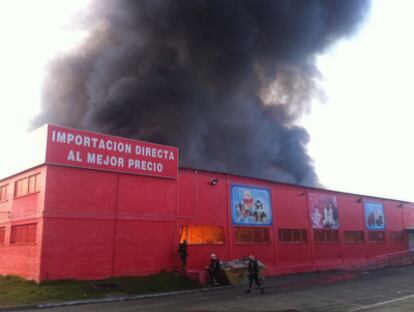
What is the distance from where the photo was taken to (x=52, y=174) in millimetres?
17891

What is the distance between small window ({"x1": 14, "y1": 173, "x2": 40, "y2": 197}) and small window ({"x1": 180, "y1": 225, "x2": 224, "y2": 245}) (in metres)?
7.19

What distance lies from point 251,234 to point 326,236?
792 cm

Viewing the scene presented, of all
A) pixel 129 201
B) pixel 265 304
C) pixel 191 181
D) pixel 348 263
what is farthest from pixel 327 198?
pixel 265 304

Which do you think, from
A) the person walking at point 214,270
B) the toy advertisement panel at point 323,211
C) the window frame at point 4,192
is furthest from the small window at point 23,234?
the toy advertisement panel at point 323,211

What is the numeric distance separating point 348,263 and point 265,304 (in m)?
20.3

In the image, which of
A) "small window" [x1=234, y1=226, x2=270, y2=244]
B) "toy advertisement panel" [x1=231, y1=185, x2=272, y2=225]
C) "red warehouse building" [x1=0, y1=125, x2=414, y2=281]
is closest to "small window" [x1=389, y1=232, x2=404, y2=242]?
"red warehouse building" [x1=0, y1=125, x2=414, y2=281]

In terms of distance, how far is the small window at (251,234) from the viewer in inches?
953

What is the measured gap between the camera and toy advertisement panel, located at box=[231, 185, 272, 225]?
2433 cm

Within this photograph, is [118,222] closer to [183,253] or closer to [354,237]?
[183,253]

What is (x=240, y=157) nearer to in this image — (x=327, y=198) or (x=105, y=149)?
(x=327, y=198)

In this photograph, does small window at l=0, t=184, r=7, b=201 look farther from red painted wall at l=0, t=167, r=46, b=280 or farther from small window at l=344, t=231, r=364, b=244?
small window at l=344, t=231, r=364, b=244

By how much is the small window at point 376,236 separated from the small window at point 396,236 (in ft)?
4.88

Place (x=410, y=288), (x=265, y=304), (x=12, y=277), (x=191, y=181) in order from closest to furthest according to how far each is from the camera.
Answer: (x=265, y=304) < (x=410, y=288) < (x=12, y=277) < (x=191, y=181)

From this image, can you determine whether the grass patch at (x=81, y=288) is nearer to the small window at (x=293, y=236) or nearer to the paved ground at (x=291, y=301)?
the paved ground at (x=291, y=301)
